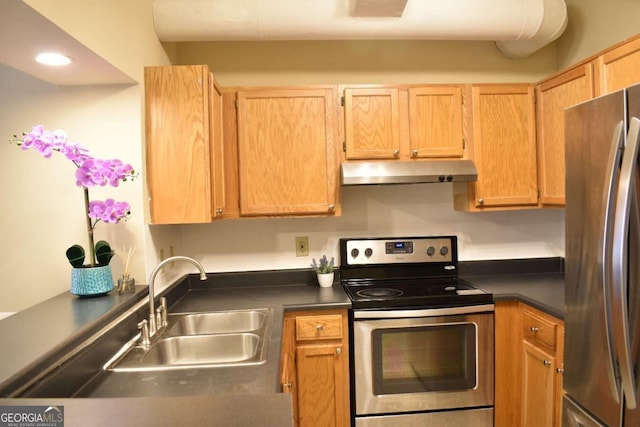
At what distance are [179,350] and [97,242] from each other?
0.61 m

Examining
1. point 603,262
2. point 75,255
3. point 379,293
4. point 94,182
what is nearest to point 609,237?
point 603,262

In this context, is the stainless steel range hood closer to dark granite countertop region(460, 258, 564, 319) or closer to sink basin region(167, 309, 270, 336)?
dark granite countertop region(460, 258, 564, 319)

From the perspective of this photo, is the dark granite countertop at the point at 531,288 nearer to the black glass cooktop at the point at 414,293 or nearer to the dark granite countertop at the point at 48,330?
the black glass cooktop at the point at 414,293

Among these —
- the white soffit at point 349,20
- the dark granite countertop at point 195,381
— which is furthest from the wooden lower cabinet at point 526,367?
the white soffit at point 349,20

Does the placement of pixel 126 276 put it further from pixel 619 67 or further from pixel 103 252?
pixel 619 67

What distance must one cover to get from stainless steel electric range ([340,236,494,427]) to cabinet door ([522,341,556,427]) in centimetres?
17

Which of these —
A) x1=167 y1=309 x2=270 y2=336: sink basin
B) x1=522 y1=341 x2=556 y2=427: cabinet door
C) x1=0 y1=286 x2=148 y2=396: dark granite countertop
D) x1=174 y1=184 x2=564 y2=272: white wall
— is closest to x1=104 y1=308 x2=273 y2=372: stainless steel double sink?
x1=167 y1=309 x2=270 y2=336: sink basin

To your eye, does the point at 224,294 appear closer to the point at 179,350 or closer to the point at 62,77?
the point at 179,350

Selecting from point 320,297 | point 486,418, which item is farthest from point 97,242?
point 486,418

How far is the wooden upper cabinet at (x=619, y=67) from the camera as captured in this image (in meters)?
1.64

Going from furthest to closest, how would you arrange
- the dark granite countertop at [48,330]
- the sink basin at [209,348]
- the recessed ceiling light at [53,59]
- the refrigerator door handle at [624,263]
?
the sink basin at [209,348], the recessed ceiling light at [53,59], the refrigerator door handle at [624,263], the dark granite countertop at [48,330]

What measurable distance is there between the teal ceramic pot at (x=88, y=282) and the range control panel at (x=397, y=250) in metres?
1.36

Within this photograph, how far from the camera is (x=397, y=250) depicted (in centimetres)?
241

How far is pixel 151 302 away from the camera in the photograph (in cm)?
151
